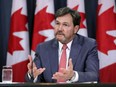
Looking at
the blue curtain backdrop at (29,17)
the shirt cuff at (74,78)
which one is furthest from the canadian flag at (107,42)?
the shirt cuff at (74,78)

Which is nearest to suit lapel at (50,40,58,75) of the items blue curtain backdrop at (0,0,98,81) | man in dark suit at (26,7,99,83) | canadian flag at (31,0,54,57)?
man in dark suit at (26,7,99,83)

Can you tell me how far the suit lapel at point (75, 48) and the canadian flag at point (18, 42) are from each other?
3.67 ft

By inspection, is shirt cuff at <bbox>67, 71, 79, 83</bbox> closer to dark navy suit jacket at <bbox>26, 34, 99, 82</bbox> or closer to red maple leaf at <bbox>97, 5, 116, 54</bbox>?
dark navy suit jacket at <bbox>26, 34, 99, 82</bbox>

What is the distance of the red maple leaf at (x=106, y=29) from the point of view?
12.5 ft

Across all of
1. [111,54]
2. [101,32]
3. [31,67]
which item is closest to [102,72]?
[111,54]

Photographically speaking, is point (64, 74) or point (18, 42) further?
point (18, 42)

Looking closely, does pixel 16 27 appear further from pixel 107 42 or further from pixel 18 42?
pixel 107 42

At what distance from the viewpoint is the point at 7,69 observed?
239 cm

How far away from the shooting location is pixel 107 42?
3.82 metres

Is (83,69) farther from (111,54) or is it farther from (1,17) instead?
(1,17)

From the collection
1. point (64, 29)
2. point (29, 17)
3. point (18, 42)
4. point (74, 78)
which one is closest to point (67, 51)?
point (64, 29)

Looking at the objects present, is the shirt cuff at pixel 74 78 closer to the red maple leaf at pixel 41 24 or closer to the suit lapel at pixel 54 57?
the suit lapel at pixel 54 57

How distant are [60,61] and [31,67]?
51 cm

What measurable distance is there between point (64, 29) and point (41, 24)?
1072 mm
